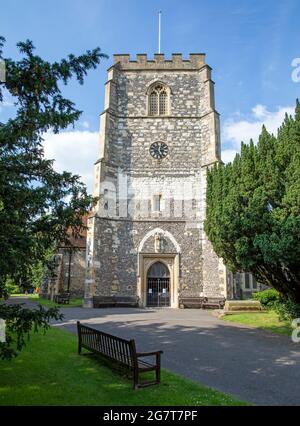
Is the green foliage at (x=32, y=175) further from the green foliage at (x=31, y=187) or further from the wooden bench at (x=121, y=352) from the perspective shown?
the wooden bench at (x=121, y=352)

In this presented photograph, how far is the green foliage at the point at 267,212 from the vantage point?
10.9 m

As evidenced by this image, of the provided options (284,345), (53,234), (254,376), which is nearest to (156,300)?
(284,345)

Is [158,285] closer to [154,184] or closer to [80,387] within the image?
[154,184]

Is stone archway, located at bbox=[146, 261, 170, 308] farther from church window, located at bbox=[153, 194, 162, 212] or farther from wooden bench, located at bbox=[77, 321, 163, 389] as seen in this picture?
wooden bench, located at bbox=[77, 321, 163, 389]

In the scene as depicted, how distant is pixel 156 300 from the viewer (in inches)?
893

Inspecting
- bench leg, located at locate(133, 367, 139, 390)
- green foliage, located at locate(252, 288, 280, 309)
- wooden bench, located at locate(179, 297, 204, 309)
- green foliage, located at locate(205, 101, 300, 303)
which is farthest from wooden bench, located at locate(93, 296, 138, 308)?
bench leg, located at locate(133, 367, 139, 390)

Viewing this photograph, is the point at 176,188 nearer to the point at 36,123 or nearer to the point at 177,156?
the point at 177,156

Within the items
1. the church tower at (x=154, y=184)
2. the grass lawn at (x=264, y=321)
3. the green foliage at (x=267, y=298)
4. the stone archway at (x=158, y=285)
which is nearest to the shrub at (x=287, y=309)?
the grass lawn at (x=264, y=321)

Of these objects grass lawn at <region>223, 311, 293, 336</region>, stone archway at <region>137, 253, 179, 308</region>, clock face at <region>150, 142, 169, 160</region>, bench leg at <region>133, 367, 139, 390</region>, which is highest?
clock face at <region>150, 142, 169, 160</region>

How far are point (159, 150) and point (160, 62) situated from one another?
23.4 feet

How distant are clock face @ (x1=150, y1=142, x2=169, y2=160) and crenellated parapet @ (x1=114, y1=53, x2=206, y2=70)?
20.1ft

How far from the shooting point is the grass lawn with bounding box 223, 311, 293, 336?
12.4 m

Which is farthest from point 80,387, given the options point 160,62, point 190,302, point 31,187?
point 160,62

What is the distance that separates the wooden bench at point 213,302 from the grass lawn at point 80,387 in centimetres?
1387
